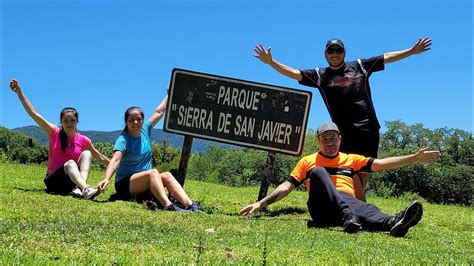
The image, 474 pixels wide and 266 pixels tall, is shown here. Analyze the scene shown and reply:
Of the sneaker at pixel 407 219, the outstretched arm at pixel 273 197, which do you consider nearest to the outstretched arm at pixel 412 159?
the sneaker at pixel 407 219

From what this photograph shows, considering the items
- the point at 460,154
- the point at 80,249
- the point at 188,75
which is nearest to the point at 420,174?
the point at 460,154

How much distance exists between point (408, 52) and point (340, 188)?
272cm

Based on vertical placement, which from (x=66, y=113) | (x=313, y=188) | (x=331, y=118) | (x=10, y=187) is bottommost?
(x=10, y=187)

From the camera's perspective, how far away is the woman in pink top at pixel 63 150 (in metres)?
8.84

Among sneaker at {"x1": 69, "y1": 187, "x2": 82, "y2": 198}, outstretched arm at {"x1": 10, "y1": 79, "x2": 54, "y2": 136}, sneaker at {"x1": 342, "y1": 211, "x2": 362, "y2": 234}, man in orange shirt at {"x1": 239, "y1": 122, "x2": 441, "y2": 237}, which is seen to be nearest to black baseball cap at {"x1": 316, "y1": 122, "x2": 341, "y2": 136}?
man in orange shirt at {"x1": 239, "y1": 122, "x2": 441, "y2": 237}

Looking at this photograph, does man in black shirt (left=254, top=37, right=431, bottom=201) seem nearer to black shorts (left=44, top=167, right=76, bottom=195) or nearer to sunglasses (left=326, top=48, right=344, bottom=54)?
sunglasses (left=326, top=48, right=344, bottom=54)

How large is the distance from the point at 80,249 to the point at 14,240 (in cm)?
65

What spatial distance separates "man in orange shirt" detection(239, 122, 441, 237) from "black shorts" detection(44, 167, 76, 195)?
331cm

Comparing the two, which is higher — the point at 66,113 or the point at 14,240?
the point at 66,113

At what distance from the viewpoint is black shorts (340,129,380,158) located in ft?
25.2

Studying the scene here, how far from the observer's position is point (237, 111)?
9492 millimetres

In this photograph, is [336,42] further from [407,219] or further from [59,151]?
[59,151]

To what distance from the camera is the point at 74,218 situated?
625cm

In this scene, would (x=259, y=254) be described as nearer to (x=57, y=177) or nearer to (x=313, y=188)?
(x=313, y=188)
